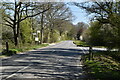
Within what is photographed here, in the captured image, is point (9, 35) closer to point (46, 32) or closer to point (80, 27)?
point (46, 32)

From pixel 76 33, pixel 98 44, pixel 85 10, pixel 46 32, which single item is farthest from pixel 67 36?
pixel 85 10

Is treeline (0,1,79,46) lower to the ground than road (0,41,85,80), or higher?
higher

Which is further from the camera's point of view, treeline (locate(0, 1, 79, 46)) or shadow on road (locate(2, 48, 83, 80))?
treeline (locate(0, 1, 79, 46))

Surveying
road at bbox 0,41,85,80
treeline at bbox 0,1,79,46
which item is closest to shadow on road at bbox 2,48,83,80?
road at bbox 0,41,85,80

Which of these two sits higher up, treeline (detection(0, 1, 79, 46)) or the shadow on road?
treeline (detection(0, 1, 79, 46))

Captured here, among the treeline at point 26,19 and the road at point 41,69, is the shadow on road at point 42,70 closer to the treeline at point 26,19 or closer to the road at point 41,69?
the road at point 41,69

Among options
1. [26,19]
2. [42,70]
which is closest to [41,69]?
[42,70]

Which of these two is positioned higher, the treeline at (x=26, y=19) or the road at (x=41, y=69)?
the treeline at (x=26, y=19)

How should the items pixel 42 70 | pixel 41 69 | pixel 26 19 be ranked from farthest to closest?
pixel 26 19 → pixel 41 69 → pixel 42 70

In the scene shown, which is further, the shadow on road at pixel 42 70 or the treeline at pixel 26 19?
the treeline at pixel 26 19

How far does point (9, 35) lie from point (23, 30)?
3.02 metres

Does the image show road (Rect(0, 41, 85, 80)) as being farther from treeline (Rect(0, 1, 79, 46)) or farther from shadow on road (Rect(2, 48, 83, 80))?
treeline (Rect(0, 1, 79, 46))

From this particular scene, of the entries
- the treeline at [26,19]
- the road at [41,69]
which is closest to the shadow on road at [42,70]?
the road at [41,69]

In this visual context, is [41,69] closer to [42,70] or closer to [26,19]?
[42,70]
